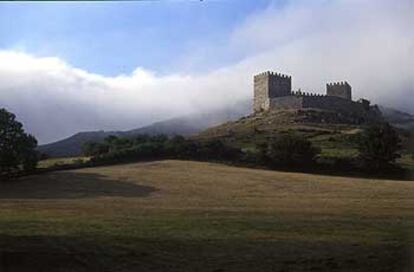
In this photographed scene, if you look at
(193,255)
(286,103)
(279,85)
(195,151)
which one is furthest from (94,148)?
(286,103)

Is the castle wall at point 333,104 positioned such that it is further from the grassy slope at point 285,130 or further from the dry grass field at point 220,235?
the dry grass field at point 220,235

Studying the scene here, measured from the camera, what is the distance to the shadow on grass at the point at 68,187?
5506cm

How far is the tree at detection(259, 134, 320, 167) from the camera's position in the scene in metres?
74.9

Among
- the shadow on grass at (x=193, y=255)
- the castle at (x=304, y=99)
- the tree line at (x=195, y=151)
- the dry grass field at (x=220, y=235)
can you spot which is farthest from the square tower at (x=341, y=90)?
the shadow on grass at (x=193, y=255)

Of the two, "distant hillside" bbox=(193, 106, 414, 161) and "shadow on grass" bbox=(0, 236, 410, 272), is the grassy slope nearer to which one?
"distant hillside" bbox=(193, 106, 414, 161)

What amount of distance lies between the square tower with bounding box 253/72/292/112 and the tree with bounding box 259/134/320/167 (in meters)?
77.3

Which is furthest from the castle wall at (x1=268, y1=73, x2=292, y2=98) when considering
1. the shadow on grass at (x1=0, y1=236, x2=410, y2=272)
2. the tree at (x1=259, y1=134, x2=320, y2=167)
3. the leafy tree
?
the shadow on grass at (x1=0, y1=236, x2=410, y2=272)

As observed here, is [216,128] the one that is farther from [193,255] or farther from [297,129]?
[193,255]

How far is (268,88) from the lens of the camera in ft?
526

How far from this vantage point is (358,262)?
61.1 ft

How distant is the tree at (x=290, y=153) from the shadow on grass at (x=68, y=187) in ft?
60.6

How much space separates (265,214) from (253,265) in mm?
16247

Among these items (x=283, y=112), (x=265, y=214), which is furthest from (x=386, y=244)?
(x=283, y=112)

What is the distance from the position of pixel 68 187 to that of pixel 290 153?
25.0 m
